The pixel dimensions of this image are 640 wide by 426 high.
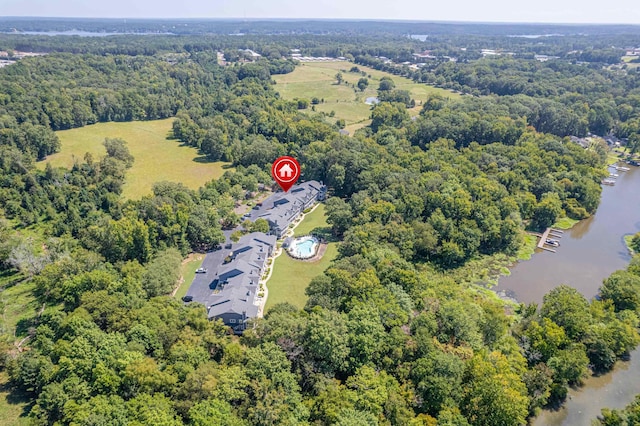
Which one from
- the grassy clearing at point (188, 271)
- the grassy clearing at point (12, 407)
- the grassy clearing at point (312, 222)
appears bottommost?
the grassy clearing at point (312, 222)

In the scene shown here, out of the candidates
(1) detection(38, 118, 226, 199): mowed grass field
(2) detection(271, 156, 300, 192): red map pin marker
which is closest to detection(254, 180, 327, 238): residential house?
(2) detection(271, 156, 300, 192): red map pin marker

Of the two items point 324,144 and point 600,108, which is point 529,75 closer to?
point 600,108

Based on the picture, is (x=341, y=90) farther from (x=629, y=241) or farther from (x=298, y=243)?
(x=629, y=241)

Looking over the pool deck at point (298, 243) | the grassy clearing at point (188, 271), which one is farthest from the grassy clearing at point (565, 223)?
the grassy clearing at point (188, 271)

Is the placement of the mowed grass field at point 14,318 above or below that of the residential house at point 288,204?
below

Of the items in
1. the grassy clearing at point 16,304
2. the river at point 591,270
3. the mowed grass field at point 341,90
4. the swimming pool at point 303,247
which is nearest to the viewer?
the river at point 591,270

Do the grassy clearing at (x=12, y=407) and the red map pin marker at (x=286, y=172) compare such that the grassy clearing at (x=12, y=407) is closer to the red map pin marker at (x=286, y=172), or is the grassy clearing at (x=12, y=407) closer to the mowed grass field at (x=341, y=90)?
the red map pin marker at (x=286, y=172)

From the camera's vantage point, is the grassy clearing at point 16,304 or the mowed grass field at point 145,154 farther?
the mowed grass field at point 145,154
